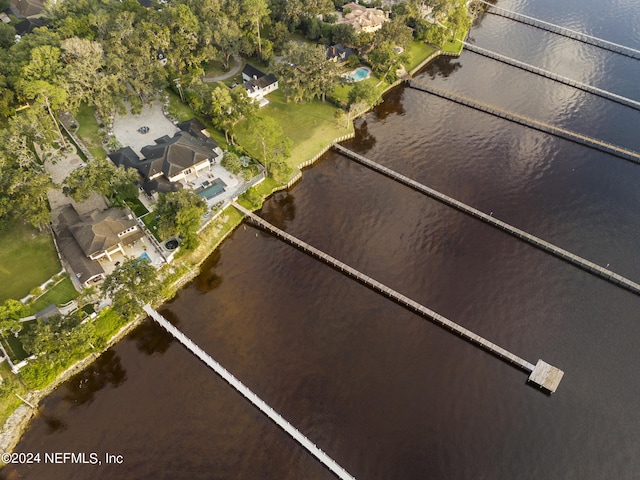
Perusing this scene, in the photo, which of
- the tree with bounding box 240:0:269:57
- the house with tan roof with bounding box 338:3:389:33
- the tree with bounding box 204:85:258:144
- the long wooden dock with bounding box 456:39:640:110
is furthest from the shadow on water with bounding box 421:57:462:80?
the tree with bounding box 204:85:258:144

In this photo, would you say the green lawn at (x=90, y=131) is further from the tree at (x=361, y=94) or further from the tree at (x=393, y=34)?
the tree at (x=393, y=34)

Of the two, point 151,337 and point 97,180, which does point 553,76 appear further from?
point 151,337

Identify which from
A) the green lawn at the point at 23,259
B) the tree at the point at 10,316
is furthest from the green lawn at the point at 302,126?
the tree at the point at 10,316

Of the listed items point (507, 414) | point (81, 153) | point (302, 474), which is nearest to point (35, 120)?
point (81, 153)

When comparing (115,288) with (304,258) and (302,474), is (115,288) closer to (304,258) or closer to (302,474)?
(304,258)

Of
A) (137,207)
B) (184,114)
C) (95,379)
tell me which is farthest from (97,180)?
(95,379)
